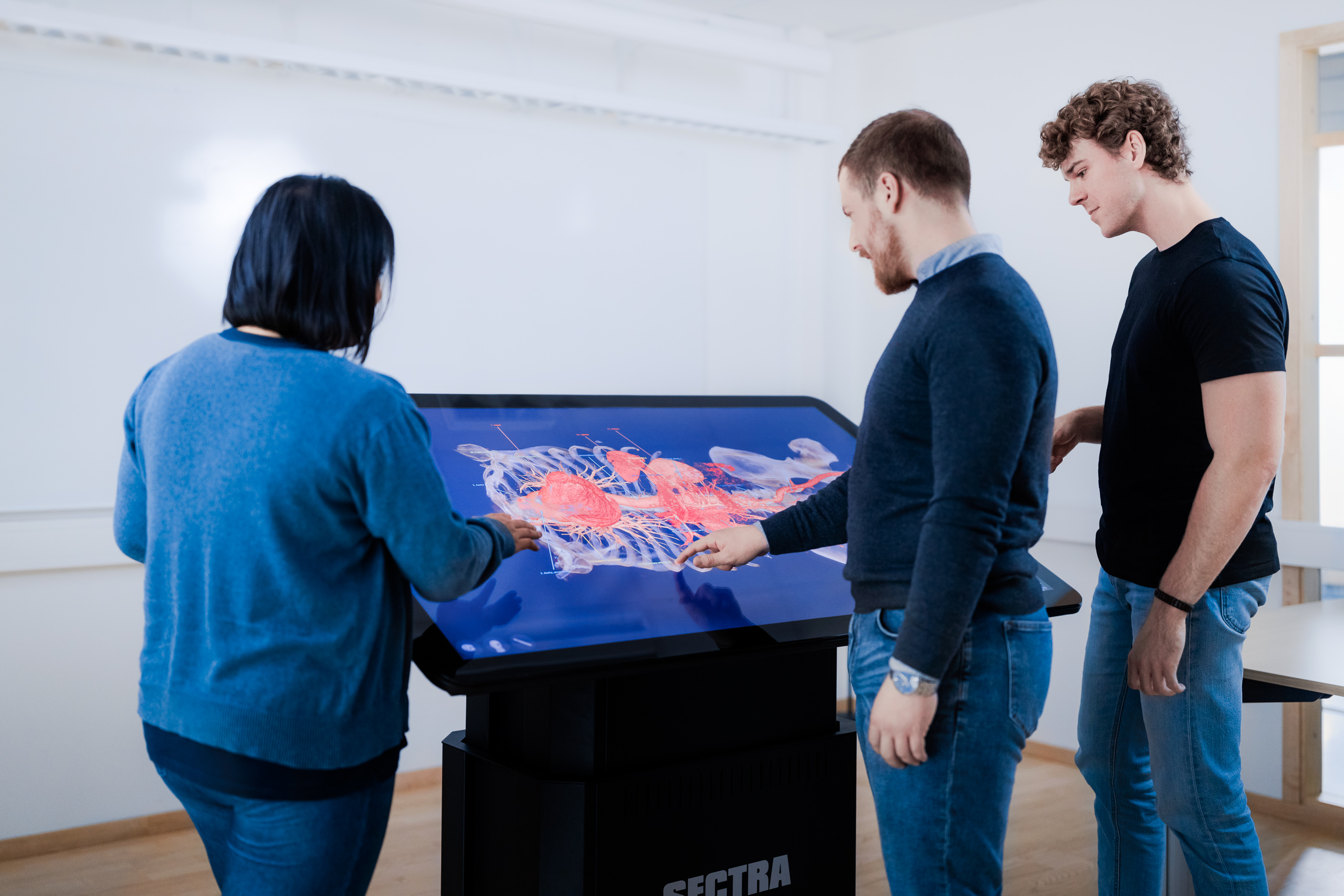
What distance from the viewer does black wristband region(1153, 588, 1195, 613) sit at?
161 cm

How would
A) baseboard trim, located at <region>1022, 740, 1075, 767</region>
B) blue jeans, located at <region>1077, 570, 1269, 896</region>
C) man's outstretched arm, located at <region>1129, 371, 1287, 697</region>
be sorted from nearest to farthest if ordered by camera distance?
→ man's outstretched arm, located at <region>1129, 371, 1287, 697</region> → blue jeans, located at <region>1077, 570, 1269, 896</region> → baseboard trim, located at <region>1022, 740, 1075, 767</region>

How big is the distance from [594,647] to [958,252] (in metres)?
0.73

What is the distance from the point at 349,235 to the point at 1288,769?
3081mm

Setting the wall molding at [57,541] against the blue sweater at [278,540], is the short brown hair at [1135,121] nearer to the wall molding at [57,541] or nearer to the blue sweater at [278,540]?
the blue sweater at [278,540]

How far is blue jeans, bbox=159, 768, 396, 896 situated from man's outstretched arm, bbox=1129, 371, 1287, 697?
1.20 meters

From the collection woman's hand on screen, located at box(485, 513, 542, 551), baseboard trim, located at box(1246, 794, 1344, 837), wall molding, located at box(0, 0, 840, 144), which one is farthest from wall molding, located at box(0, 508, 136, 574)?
baseboard trim, located at box(1246, 794, 1344, 837)

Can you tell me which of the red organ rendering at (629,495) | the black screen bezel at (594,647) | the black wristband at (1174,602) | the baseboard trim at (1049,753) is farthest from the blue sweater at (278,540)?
the baseboard trim at (1049,753)

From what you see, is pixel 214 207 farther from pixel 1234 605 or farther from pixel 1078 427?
pixel 1234 605

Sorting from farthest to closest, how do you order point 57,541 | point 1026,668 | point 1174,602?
point 57,541 → point 1174,602 → point 1026,668

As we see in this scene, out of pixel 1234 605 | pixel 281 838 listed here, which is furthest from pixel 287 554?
pixel 1234 605

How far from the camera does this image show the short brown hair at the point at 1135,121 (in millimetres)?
1679

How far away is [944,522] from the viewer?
3.89ft

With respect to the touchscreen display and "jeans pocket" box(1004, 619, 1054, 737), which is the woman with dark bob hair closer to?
the touchscreen display

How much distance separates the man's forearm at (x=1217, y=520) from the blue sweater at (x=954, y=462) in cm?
40
